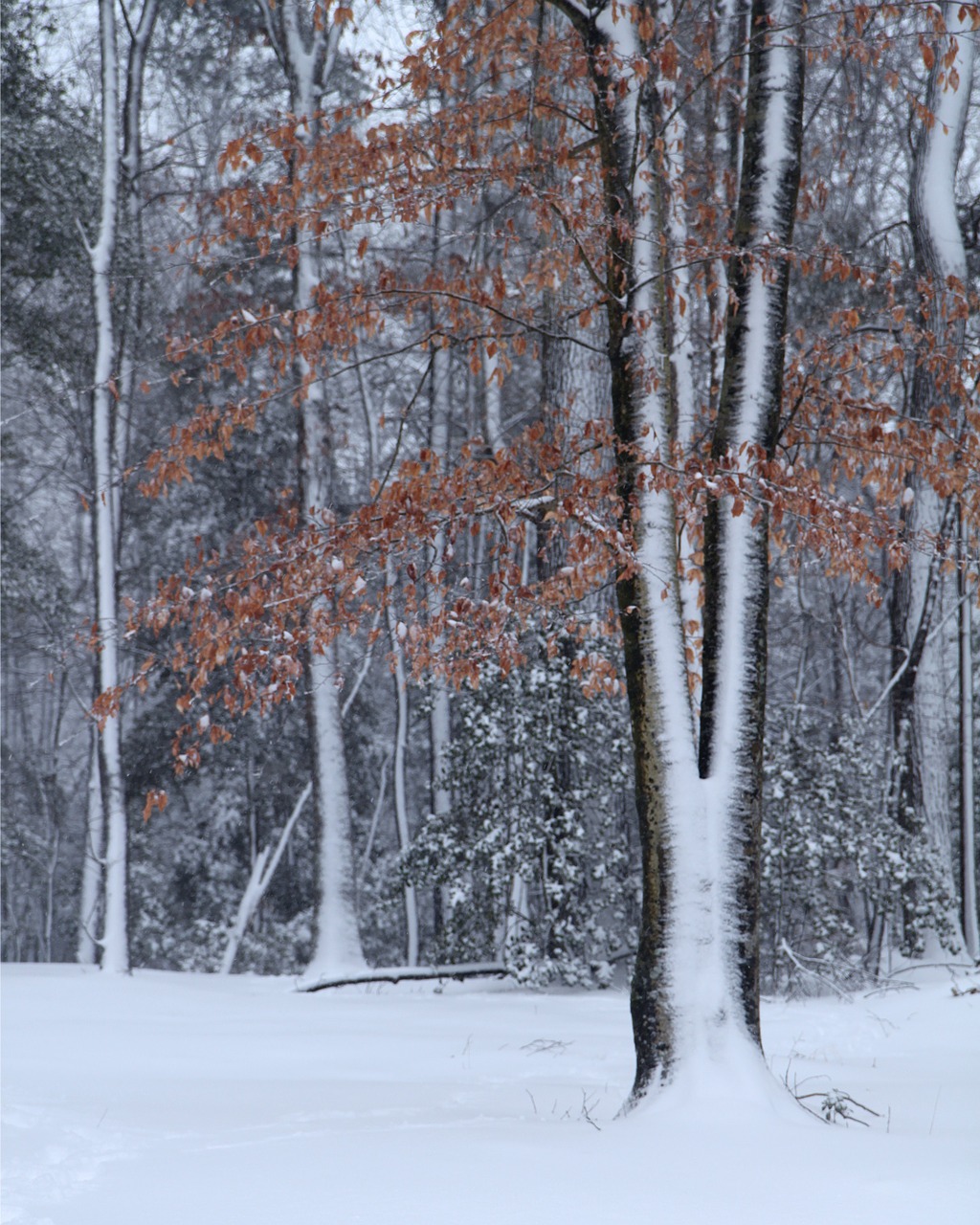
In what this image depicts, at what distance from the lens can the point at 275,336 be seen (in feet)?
18.2

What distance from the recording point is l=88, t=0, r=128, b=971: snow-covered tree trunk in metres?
11.5

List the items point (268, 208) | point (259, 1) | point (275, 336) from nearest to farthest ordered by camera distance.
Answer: point (275, 336) → point (268, 208) → point (259, 1)

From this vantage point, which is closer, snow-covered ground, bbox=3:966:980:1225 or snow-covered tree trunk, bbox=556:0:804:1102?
snow-covered ground, bbox=3:966:980:1225

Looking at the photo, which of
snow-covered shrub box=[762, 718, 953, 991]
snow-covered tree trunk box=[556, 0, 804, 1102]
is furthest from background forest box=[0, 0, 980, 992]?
snow-covered tree trunk box=[556, 0, 804, 1102]

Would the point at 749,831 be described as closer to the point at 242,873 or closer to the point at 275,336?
the point at 275,336

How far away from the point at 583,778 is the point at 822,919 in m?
2.42

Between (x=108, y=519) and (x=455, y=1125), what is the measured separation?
8.78 m

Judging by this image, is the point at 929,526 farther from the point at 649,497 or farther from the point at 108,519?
the point at 108,519

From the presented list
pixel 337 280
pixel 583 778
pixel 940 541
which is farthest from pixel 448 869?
pixel 337 280

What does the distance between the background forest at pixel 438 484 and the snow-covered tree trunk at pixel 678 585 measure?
0.26 m

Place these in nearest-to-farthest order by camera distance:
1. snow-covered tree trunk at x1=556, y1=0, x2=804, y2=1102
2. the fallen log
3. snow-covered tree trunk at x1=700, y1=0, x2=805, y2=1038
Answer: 1. snow-covered tree trunk at x1=556, y1=0, x2=804, y2=1102
2. snow-covered tree trunk at x1=700, y1=0, x2=805, y2=1038
3. the fallen log

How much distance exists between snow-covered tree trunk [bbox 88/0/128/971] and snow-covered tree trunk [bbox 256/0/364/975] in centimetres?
189

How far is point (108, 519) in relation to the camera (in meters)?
11.9

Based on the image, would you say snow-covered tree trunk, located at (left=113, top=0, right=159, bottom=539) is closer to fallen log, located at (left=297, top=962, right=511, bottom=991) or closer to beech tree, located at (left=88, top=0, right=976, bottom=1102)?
fallen log, located at (left=297, top=962, right=511, bottom=991)
